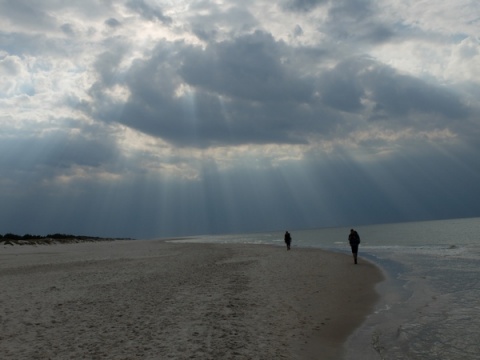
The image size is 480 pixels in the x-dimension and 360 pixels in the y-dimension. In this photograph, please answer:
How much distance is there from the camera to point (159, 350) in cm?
884

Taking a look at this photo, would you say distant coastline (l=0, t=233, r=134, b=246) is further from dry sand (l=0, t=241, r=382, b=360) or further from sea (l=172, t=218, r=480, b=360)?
sea (l=172, t=218, r=480, b=360)

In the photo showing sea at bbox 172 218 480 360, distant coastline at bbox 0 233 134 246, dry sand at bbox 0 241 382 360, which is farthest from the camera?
distant coastline at bbox 0 233 134 246

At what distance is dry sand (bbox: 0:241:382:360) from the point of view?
29.7 ft

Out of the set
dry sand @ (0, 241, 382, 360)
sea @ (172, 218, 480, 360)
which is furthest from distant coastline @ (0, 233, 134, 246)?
sea @ (172, 218, 480, 360)

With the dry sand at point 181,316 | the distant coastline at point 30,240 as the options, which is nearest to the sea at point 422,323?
the dry sand at point 181,316

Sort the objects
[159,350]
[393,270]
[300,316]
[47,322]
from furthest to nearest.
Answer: [393,270]
[300,316]
[47,322]
[159,350]

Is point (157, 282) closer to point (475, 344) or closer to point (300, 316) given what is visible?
point (300, 316)

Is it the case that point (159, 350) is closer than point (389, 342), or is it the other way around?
point (159, 350)

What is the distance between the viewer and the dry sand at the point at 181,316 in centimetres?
905

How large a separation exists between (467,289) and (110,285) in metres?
16.2

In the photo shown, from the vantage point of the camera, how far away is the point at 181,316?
12.1 m

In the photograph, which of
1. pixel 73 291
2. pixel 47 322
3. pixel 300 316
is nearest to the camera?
pixel 47 322

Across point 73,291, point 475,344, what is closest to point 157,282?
point 73,291

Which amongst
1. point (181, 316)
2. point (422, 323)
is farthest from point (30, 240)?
point (422, 323)
